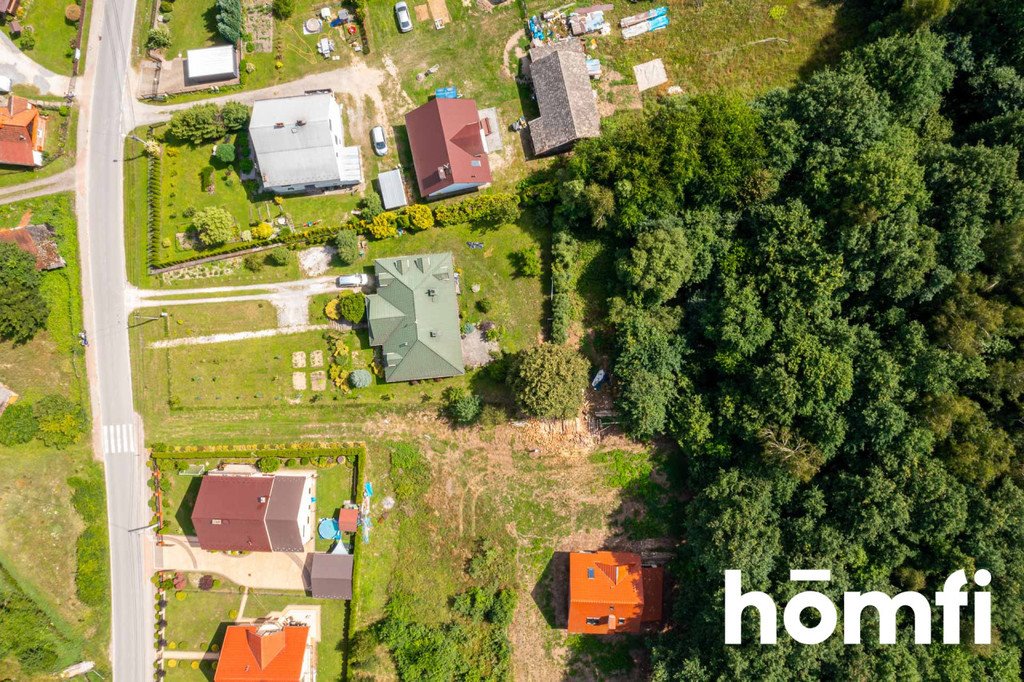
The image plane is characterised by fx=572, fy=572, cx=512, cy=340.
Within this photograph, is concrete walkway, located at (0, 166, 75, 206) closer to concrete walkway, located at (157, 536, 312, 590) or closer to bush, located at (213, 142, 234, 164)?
bush, located at (213, 142, 234, 164)

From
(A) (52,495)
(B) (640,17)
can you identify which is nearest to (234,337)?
(A) (52,495)

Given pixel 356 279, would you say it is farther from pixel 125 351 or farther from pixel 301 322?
pixel 125 351

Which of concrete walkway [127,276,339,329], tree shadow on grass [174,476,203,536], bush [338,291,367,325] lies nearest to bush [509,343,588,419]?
bush [338,291,367,325]

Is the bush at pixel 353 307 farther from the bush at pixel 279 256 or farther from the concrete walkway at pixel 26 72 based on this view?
the concrete walkway at pixel 26 72

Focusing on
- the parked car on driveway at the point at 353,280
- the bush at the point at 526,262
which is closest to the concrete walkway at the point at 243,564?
the parked car on driveway at the point at 353,280

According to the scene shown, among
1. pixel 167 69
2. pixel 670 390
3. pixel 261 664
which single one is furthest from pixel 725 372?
pixel 167 69

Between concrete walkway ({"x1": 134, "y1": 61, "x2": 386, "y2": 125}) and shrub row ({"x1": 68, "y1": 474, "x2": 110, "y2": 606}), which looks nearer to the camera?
shrub row ({"x1": 68, "y1": 474, "x2": 110, "y2": 606})

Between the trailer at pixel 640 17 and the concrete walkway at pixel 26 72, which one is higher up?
the trailer at pixel 640 17
